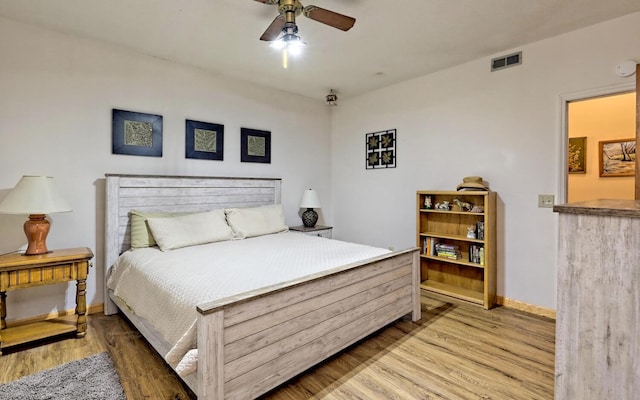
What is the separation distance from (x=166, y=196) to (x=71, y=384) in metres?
1.77

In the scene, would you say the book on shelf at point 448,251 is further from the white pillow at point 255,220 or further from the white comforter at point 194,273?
the white pillow at point 255,220

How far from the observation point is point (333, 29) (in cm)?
266

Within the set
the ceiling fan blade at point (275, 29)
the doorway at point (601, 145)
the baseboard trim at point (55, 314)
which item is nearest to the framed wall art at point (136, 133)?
the baseboard trim at point (55, 314)

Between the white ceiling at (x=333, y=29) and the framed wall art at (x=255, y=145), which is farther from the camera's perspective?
the framed wall art at (x=255, y=145)

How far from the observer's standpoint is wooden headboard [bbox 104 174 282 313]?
9.53ft

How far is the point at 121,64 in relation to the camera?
3.06 m

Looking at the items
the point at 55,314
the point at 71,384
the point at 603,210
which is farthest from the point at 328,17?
the point at 55,314

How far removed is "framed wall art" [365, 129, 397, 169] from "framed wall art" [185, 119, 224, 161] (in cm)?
197

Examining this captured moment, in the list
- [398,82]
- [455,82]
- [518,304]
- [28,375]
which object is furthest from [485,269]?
[28,375]

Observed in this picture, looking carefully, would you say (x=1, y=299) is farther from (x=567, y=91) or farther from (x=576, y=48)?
(x=576, y=48)

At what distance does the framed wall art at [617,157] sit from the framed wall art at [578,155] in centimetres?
16

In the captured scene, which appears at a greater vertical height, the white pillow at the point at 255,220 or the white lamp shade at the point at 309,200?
the white lamp shade at the point at 309,200

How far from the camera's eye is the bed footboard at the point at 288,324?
1.53 metres

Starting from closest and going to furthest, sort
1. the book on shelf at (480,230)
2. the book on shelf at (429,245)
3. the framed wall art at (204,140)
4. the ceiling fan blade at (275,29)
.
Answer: the ceiling fan blade at (275,29) → the book on shelf at (480,230) → the framed wall art at (204,140) → the book on shelf at (429,245)
